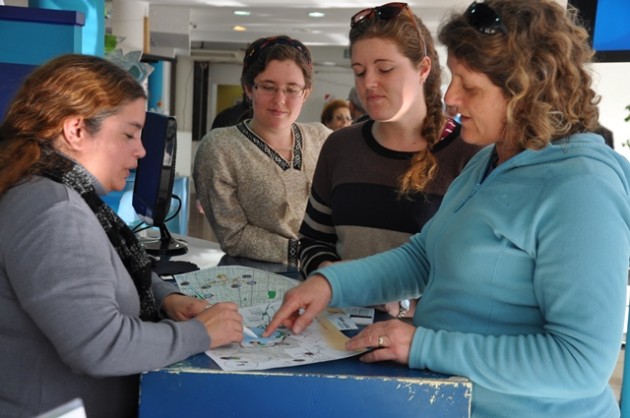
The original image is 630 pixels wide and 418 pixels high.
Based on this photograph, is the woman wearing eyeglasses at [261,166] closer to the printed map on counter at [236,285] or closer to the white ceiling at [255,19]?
the printed map on counter at [236,285]

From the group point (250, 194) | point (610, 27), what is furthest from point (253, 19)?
point (250, 194)

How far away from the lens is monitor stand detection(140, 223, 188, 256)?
247 cm

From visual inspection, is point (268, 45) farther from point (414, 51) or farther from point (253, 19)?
point (253, 19)

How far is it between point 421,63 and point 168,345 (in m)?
1.00

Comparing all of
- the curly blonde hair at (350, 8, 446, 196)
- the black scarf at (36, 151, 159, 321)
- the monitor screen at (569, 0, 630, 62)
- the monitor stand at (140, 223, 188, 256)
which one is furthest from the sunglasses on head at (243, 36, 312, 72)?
the monitor screen at (569, 0, 630, 62)

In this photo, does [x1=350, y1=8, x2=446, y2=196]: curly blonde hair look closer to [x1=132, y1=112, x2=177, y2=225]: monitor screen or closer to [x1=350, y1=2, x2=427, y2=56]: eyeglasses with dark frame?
[x1=350, y1=2, x2=427, y2=56]: eyeglasses with dark frame

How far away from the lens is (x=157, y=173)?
230 cm

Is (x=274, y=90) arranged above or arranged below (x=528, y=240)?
above

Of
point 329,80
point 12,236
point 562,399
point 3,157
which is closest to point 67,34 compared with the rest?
point 3,157

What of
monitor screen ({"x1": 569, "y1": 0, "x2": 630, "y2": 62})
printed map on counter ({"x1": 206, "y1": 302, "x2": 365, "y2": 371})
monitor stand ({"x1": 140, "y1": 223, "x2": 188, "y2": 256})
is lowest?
monitor stand ({"x1": 140, "y1": 223, "x2": 188, "y2": 256})

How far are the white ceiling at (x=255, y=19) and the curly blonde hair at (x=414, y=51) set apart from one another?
7436mm

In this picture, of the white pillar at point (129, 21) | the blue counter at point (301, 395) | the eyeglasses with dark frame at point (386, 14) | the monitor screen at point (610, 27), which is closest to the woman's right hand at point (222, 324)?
the blue counter at point (301, 395)

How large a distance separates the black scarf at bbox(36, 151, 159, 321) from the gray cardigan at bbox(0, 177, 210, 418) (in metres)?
0.04

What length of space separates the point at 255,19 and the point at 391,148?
32.1 ft
